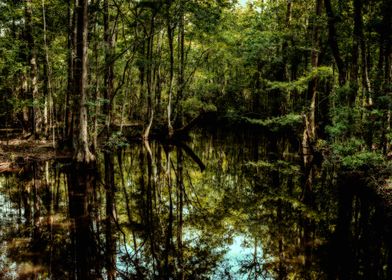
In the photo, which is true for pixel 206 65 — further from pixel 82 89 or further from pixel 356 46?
pixel 82 89

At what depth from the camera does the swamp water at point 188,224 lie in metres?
7.17

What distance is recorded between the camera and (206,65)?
139 ft

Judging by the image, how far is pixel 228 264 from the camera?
7.70 m

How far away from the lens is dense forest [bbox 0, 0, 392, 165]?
15.4m

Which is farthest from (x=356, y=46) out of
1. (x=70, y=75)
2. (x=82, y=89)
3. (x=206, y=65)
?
(x=206, y=65)

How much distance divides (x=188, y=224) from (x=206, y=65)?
34358 mm

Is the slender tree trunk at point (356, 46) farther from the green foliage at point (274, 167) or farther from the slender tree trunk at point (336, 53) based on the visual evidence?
the green foliage at point (274, 167)

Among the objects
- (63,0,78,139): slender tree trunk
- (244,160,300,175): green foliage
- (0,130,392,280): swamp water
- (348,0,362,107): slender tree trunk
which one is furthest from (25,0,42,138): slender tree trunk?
(348,0,362,107): slender tree trunk

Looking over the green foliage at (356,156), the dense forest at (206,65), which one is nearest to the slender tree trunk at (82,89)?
the dense forest at (206,65)

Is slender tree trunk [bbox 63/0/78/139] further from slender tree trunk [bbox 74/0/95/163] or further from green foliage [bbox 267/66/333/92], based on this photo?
green foliage [bbox 267/66/333/92]

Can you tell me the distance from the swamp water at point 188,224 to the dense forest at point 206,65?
213cm

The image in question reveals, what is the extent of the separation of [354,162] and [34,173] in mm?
12573

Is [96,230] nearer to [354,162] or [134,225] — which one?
[134,225]

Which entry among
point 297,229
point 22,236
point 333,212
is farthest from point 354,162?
point 22,236
